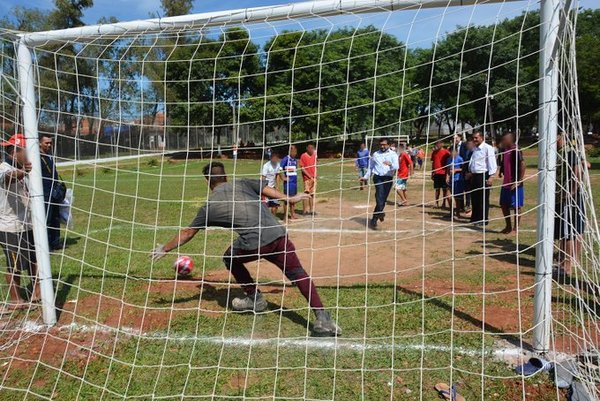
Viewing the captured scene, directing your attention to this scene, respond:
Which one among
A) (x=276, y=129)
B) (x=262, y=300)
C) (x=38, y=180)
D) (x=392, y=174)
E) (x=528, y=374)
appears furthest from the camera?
(x=392, y=174)

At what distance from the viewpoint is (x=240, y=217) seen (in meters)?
4.62

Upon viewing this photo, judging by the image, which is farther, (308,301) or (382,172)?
(382,172)

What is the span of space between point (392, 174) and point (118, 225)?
6.04m

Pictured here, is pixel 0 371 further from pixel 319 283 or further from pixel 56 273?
pixel 319 283

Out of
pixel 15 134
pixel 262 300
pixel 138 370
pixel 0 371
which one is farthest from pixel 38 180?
pixel 262 300

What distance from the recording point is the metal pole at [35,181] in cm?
455

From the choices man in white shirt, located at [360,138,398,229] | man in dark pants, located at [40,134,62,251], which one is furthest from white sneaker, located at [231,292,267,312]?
man in white shirt, located at [360,138,398,229]

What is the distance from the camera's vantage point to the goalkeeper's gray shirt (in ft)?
15.1

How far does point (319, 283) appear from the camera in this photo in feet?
19.8

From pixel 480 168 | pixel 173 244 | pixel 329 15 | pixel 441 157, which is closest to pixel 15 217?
pixel 173 244

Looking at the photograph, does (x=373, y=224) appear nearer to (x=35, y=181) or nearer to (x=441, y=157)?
(x=441, y=157)

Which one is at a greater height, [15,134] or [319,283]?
[15,134]

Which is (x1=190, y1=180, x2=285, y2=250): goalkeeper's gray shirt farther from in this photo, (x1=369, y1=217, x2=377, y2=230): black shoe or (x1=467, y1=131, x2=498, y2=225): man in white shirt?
(x1=467, y1=131, x2=498, y2=225): man in white shirt

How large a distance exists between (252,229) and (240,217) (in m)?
0.17
